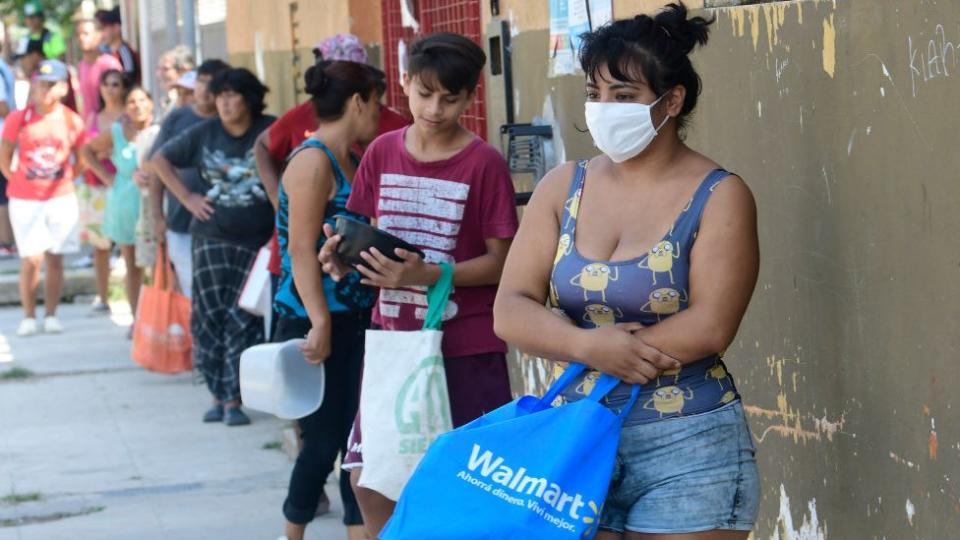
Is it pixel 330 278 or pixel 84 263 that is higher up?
pixel 330 278

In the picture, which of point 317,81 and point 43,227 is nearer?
point 317,81

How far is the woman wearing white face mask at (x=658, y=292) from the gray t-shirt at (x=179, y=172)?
17.7 feet

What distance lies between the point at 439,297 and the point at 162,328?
5424 mm

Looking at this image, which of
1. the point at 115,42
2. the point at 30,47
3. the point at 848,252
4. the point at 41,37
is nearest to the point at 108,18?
the point at 115,42

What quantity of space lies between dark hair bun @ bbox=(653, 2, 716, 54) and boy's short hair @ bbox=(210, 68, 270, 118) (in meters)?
4.79

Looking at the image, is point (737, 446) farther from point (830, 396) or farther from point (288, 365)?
point (288, 365)

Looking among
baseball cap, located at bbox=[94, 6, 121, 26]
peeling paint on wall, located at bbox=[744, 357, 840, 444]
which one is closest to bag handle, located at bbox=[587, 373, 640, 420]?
peeling paint on wall, located at bbox=[744, 357, 840, 444]

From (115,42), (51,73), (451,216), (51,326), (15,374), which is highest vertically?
(115,42)

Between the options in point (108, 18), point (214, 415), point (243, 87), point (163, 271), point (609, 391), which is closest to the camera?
point (609, 391)

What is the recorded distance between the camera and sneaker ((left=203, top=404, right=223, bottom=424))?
29.1 feet

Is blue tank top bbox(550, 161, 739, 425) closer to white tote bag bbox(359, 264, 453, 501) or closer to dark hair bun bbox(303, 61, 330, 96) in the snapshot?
white tote bag bbox(359, 264, 453, 501)

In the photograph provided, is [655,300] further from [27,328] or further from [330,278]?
[27,328]

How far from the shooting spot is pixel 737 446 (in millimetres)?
3230

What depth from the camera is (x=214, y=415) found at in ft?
29.1
